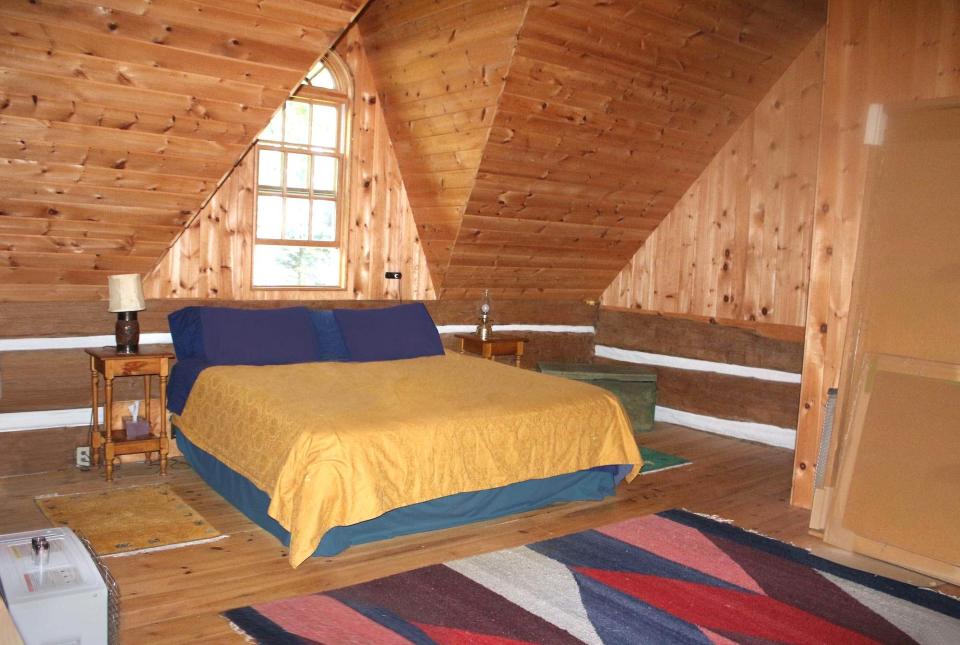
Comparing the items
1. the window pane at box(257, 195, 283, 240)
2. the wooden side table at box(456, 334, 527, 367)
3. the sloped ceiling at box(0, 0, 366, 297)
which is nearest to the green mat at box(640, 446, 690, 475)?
the wooden side table at box(456, 334, 527, 367)

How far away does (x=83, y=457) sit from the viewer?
446 centimetres

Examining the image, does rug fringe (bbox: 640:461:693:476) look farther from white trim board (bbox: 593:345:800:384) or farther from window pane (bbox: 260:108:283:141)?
window pane (bbox: 260:108:283:141)

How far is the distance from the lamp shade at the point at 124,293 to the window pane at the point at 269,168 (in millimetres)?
1133

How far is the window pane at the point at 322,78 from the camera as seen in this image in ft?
17.4

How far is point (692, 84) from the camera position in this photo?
5.21m

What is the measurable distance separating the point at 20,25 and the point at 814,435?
406 centimetres

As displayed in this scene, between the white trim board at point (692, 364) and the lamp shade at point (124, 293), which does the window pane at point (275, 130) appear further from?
the white trim board at point (692, 364)

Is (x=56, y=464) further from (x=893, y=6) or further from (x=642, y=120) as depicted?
(x=893, y=6)

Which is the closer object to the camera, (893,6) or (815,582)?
(815,582)

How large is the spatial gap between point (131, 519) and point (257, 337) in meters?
1.31

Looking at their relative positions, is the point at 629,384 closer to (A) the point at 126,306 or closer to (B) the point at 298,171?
(B) the point at 298,171

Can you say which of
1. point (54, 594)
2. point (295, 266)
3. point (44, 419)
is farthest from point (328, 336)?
point (54, 594)

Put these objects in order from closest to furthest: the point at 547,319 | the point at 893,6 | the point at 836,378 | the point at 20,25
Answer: the point at 20,25
the point at 893,6
the point at 836,378
the point at 547,319

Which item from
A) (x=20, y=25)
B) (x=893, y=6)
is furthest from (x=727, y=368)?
(x=20, y=25)
